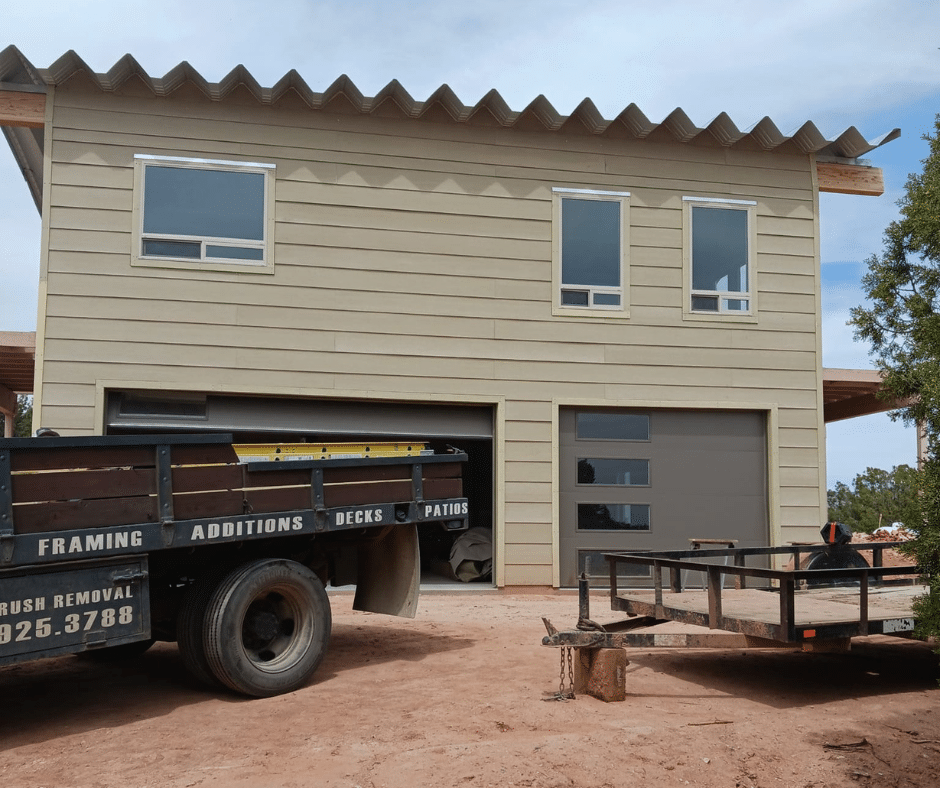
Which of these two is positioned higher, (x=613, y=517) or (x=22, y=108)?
(x=22, y=108)

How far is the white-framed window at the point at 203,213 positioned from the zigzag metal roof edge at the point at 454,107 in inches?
38.3

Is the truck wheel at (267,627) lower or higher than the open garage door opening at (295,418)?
lower

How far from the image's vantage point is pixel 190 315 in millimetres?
12742

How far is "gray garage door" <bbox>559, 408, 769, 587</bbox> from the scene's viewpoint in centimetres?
1376

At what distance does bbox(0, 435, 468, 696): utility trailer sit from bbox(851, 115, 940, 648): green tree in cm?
385

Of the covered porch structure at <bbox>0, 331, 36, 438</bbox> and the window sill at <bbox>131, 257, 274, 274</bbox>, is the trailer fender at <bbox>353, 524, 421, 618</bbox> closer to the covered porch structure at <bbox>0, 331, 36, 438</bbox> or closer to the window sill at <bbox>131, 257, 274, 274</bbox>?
the window sill at <bbox>131, 257, 274, 274</bbox>

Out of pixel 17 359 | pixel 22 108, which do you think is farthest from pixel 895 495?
pixel 17 359

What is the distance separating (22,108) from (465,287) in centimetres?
625

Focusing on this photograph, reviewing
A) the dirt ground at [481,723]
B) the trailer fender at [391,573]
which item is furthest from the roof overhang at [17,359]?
the trailer fender at [391,573]

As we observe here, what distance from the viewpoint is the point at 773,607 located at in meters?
8.49

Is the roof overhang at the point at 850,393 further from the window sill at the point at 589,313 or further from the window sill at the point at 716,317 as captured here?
the window sill at the point at 589,313

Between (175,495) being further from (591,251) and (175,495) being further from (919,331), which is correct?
(591,251)

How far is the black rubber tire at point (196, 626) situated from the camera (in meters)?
7.34

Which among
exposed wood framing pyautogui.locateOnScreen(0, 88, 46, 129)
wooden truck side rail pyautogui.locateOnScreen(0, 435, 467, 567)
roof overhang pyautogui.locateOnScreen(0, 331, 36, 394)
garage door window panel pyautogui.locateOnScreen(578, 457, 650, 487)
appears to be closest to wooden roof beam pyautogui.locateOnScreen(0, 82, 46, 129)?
exposed wood framing pyautogui.locateOnScreen(0, 88, 46, 129)
